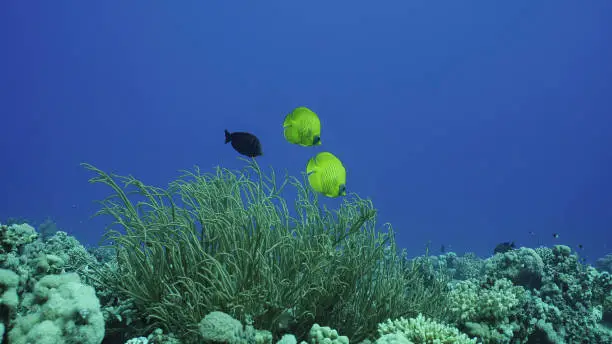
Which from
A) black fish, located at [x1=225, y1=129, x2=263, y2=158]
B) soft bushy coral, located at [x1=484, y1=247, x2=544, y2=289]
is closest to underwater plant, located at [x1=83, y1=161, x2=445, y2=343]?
black fish, located at [x1=225, y1=129, x2=263, y2=158]

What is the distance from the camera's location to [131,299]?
3246mm

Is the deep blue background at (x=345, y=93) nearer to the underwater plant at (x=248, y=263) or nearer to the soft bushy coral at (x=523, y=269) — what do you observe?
the soft bushy coral at (x=523, y=269)

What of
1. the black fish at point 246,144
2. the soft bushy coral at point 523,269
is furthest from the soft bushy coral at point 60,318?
the soft bushy coral at point 523,269

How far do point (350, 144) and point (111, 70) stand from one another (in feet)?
336

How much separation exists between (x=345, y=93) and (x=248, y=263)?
475 ft

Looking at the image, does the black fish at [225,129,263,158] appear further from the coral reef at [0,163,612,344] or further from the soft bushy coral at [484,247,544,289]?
the soft bushy coral at [484,247,544,289]

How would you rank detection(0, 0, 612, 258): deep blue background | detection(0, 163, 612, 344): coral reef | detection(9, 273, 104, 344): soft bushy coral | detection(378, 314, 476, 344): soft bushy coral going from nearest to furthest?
1. detection(9, 273, 104, 344): soft bushy coral
2. detection(0, 163, 612, 344): coral reef
3. detection(378, 314, 476, 344): soft bushy coral
4. detection(0, 0, 612, 258): deep blue background

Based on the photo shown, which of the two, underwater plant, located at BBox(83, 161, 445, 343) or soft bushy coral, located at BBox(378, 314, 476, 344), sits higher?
underwater plant, located at BBox(83, 161, 445, 343)

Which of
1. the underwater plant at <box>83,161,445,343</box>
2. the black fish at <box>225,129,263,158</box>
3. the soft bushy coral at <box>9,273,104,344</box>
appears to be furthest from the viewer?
the black fish at <box>225,129,263,158</box>

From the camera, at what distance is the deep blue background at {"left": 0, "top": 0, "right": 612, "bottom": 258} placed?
137 meters

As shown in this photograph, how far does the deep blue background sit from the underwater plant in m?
127

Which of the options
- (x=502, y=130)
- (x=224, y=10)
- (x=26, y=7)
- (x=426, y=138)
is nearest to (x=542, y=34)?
(x=502, y=130)

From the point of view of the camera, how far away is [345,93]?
471 ft

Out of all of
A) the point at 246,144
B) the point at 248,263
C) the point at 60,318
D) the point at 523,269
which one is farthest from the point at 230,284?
the point at 523,269
